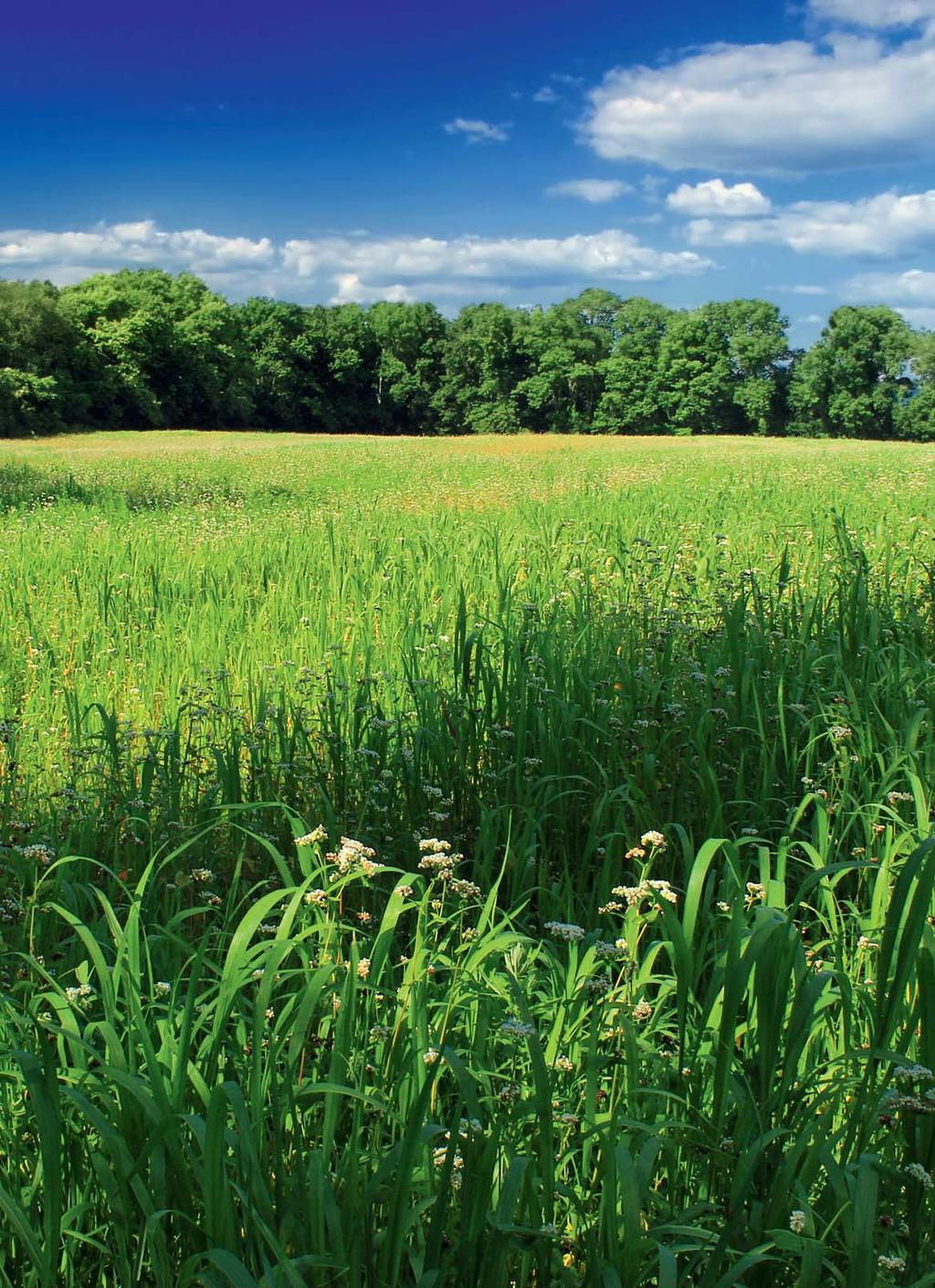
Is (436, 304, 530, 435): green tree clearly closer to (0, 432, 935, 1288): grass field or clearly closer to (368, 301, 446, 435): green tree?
(368, 301, 446, 435): green tree

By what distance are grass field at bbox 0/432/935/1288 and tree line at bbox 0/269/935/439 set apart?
73.3 metres

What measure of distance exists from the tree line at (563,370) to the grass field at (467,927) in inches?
2884

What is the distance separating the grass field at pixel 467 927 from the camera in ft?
5.15

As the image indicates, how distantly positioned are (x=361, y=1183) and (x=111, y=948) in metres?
1.09

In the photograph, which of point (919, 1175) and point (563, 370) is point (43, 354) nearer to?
point (563, 370)

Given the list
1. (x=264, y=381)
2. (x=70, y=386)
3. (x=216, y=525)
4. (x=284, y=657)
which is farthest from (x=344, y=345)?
(x=284, y=657)

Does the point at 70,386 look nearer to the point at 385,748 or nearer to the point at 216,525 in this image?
the point at 216,525

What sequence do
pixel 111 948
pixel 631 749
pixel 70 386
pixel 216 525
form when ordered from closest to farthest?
pixel 111 948, pixel 631 749, pixel 216 525, pixel 70 386

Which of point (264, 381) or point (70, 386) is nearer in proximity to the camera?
point (70, 386)

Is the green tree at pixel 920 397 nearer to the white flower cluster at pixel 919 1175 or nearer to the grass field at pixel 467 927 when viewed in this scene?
the grass field at pixel 467 927

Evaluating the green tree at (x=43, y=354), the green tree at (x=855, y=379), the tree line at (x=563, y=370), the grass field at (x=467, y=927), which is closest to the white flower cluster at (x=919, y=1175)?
the grass field at (x=467, y=927)

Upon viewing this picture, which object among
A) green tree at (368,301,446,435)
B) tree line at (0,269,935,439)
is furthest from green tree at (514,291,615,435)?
green tree at (368,301,446,435)

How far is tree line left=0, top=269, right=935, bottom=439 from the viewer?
85688 millimetres

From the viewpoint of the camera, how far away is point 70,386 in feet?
196
